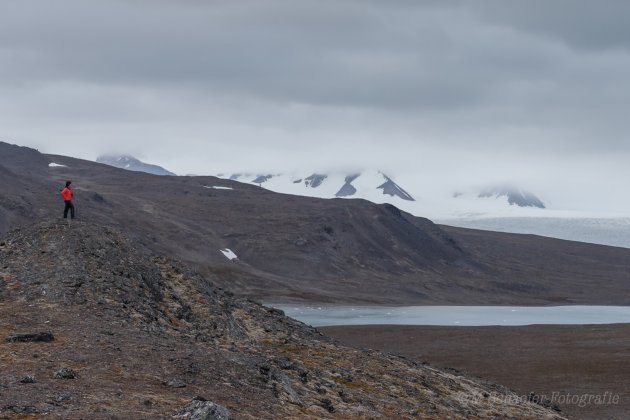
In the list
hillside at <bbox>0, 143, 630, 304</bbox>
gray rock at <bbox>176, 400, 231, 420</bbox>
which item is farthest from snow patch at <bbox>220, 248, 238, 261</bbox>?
gray rock at <bbox>176, 400, 231, 420</bbox>

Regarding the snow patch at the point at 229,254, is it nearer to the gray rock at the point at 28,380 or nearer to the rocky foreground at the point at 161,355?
the rocky foreground at the point at 161,355

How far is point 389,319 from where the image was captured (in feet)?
309

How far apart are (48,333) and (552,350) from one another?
130 ft

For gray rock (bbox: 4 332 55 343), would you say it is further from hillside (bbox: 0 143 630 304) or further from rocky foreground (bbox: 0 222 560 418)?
hillside (bbox: 0 143 630 304)

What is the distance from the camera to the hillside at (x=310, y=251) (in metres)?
141

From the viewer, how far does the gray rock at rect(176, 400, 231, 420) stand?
15930 mm

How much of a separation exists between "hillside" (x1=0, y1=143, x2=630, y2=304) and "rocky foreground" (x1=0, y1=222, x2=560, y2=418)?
91.1 metres

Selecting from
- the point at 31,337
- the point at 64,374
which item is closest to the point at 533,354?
the point at 31,337

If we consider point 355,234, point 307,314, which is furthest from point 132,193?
point 307,314

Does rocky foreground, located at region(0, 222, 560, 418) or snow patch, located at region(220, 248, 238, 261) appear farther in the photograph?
snow patch, located at region(220, 248, 238, 261)

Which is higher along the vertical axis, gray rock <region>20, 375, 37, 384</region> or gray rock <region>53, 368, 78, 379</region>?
gray rock <region>53, 368, 78, 379</region>

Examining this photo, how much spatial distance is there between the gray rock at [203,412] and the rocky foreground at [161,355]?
36 millimetres

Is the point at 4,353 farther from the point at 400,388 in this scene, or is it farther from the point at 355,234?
the point at 355,234

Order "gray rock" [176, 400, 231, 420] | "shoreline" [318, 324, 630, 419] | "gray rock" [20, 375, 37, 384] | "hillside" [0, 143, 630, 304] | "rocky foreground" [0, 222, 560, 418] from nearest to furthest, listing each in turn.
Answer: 1. "gray rock" [176, 400, 231, 420]
2. "gray rock" [20, 375, 37, 384]
3. "rocky foreground" [0, 222, 560, 418]
4. "shoreline" [318, 324, 630, 419]
5. "hillside" [0, 143, 630, 304]
